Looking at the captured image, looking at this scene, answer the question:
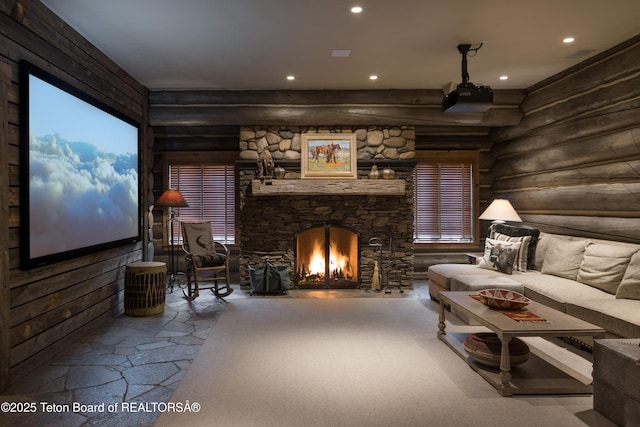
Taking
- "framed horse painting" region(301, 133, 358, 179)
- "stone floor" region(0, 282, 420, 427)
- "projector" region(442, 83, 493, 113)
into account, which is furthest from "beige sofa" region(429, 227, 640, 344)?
"stone floor" region(0, 282, 420, 427)

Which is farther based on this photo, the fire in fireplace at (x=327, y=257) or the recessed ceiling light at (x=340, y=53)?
the fire in fireplace at (x=327, y=257)

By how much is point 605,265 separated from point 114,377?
4448 millimetres

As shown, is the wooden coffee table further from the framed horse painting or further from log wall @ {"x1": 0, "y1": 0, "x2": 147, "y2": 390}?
log wall @ {"x1": 0, "y1": 0, "x2": 147, "y2": 390}

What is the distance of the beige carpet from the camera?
2.60 metres

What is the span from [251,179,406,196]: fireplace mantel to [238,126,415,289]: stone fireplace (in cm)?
19

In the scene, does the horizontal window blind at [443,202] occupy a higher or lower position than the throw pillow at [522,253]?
higher

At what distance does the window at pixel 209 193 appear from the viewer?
727cm

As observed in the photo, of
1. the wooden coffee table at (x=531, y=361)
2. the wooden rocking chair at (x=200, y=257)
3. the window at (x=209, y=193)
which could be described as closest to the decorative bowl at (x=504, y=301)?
the wooden coffee table at (x=531, y=361)

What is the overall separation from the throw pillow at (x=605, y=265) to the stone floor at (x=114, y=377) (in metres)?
3.83

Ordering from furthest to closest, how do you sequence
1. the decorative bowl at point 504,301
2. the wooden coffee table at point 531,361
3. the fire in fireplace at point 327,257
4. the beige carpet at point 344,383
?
1. the fire in fireplace at point 327,257
2. the decorative bowl at point 504,301
3. the wooden coffee table at point 531,361
4. the beige carpet at point 344,383

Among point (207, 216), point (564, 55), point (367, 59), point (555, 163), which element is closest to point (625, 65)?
→ point (564, 55)

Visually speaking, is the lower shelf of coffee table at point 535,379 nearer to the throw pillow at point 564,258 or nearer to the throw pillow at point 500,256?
the throw pillow at point 564,258

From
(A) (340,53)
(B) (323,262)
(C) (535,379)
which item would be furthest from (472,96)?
(B) (323,262)

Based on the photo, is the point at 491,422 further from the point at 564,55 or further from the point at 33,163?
the point at 564,55
